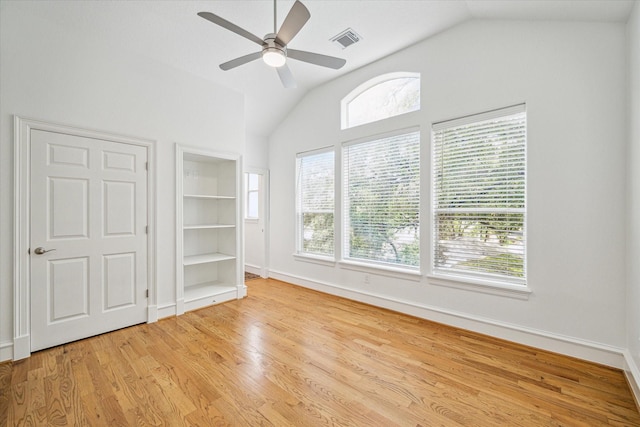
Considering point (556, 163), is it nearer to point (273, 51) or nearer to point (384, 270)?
point (384, 270)

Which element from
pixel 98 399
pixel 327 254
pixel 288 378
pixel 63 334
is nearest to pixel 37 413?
pixel 98 399

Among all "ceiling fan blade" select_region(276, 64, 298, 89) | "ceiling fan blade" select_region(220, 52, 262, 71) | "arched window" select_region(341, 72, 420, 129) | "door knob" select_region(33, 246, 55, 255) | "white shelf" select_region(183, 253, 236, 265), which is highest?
"arched window" select_region(341, 72, 420, 129)

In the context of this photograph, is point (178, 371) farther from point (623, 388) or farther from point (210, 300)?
point (623, 388)

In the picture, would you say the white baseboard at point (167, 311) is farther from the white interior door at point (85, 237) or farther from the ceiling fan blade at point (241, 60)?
the ceiling fan blade at point (241, 60)

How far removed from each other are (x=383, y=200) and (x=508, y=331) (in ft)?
6.65

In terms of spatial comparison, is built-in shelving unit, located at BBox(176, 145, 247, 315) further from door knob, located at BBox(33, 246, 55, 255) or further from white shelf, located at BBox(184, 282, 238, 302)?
door knob, located at BBox(33, 246, 55, 255)

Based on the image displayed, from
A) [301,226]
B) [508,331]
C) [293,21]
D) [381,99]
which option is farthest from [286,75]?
[508,331]

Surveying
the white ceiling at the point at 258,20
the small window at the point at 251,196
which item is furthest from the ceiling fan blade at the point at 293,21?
the small window at the point at 251,196

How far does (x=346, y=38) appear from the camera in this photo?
10.9 feet

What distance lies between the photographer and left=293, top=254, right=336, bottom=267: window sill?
4438mm

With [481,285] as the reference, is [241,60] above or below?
above

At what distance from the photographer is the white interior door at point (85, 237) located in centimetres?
263

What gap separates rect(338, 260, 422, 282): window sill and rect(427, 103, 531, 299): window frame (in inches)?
7.9

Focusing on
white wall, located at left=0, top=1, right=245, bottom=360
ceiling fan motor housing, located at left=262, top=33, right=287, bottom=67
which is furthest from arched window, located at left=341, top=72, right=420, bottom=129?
ceiling fan motor housing, located at left=262, top=33, right=287, bottom=67
